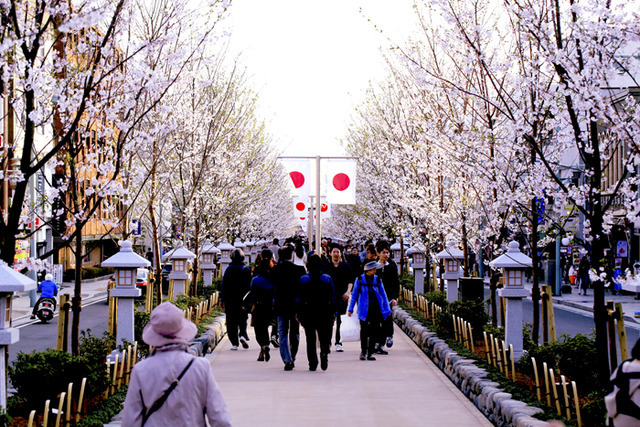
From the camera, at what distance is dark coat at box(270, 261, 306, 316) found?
41.9 ft

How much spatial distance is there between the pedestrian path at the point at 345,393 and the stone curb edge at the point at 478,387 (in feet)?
0.43

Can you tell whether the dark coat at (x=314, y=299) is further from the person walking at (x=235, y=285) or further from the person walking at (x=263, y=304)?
the person walking at (x=235, y=285)

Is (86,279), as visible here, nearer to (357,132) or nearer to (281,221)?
(281,221)

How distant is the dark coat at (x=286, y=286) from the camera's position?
12766 mm

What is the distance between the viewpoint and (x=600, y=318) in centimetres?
858

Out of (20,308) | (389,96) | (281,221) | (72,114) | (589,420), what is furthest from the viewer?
(281,221)

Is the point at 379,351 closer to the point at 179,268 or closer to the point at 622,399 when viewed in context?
the point at 179,268

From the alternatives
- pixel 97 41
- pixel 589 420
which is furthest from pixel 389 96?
pixel 589 420

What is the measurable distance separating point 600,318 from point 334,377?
184 inches

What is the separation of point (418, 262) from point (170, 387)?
19.1m

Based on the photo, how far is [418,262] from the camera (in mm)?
23344

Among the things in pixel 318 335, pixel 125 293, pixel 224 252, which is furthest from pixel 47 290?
pixel 318 335

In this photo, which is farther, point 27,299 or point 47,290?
point 27,299

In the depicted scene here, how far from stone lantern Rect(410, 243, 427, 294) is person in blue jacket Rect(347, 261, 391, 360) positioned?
8.95 meters
